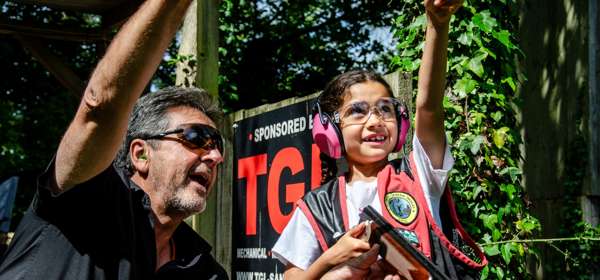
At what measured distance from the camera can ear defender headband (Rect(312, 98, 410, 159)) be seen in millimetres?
2697

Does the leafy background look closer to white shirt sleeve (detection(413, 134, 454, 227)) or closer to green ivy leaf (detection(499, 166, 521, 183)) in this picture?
green ivy leaf (detection(499, 166, 521, 183))

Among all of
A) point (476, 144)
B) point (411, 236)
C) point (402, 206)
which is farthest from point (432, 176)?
point (476, 144)

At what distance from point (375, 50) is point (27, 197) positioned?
26.7 feet

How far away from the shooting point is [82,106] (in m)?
1.43

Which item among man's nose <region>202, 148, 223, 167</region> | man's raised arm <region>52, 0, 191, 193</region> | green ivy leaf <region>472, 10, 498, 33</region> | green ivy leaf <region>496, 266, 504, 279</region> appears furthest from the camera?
green ivy leaf <region>472, 10, 498, 33</region>

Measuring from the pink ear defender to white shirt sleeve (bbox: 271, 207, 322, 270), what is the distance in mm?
265

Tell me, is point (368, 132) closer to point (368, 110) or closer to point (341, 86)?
point (368, 110)

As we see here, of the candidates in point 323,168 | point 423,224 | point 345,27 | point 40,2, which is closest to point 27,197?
point 345,27

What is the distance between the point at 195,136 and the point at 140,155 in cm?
20

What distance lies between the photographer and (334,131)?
275cm

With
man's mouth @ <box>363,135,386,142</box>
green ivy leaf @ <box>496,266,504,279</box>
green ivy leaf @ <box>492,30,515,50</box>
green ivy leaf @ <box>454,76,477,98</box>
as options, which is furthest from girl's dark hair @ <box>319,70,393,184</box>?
green ivy leaf @ <box>496,266,504,279</box>

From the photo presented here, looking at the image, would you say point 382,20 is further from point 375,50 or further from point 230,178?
point 230,178

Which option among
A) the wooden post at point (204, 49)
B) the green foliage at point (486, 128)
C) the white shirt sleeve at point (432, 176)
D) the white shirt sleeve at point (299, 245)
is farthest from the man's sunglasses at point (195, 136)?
the wooden post at point (204, 49)

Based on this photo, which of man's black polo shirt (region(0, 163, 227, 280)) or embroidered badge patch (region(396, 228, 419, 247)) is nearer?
man's black polo shirt (region(0, 163, 227, 280))
